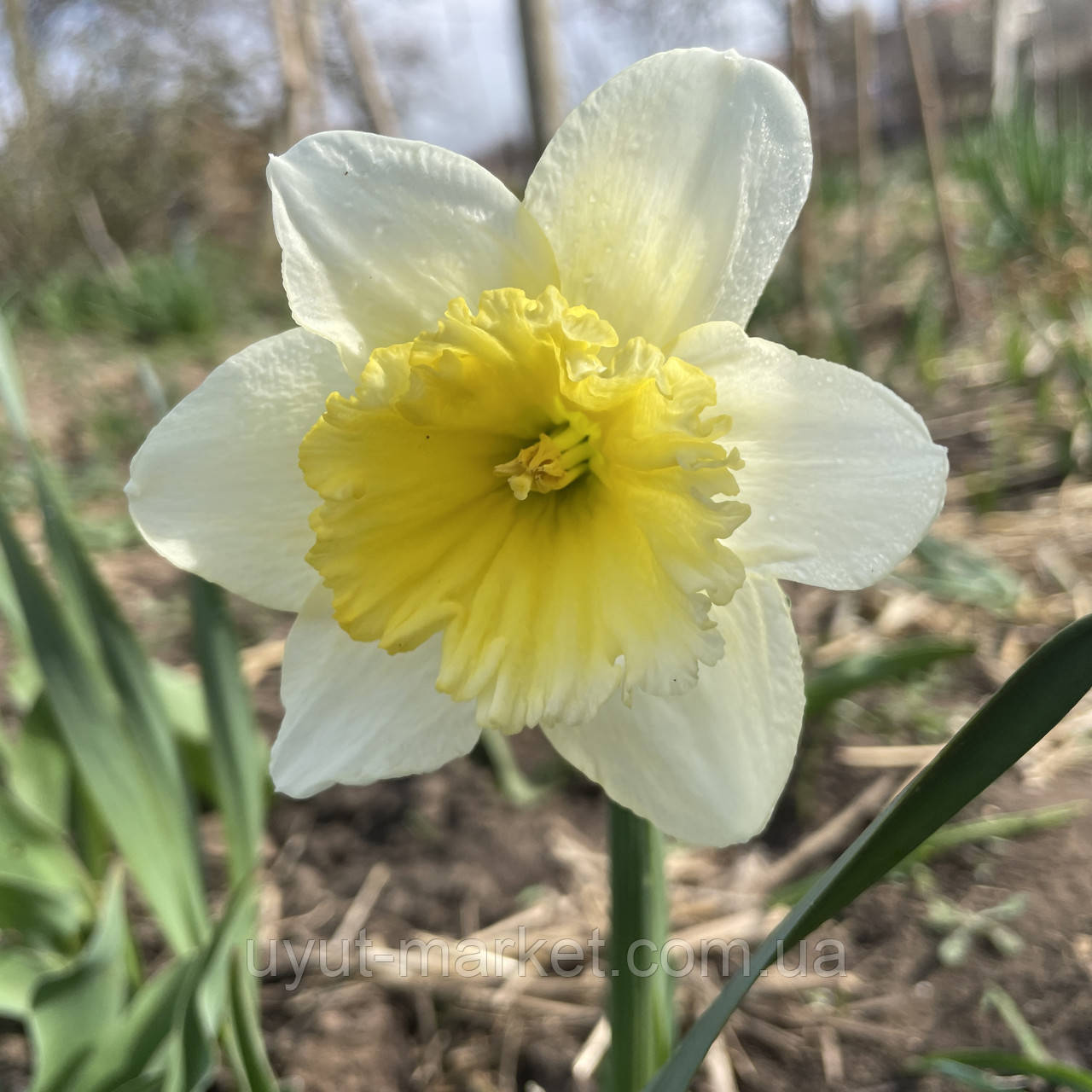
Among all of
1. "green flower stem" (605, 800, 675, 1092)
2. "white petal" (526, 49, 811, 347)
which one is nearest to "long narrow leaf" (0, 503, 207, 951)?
"green flower stem" (605, 800, 675, 1092)

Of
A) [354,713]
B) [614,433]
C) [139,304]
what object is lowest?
[139,304]

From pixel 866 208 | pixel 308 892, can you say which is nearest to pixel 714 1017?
pixel 308 892

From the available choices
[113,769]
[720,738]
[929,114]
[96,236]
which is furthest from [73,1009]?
[96,236]

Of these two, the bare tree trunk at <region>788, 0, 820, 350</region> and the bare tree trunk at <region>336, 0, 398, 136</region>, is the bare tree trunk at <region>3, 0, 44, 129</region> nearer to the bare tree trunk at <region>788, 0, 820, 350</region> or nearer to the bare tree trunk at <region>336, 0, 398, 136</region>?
the bare tree trunk at <region>336, 0, 398, 136</region>

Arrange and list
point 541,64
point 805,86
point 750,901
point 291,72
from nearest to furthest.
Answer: point 750,901 < point 805,86 < point 541,64 < point 291,72

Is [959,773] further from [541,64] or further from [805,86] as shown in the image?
[541,64]

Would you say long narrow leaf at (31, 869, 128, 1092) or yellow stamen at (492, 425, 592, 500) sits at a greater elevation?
yellow stamen at (492, 425, 592, 500)

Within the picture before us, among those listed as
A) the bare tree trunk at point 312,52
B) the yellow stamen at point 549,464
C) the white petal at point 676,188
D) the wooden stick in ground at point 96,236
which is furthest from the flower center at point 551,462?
the wooden stick in ground at point 96,236
